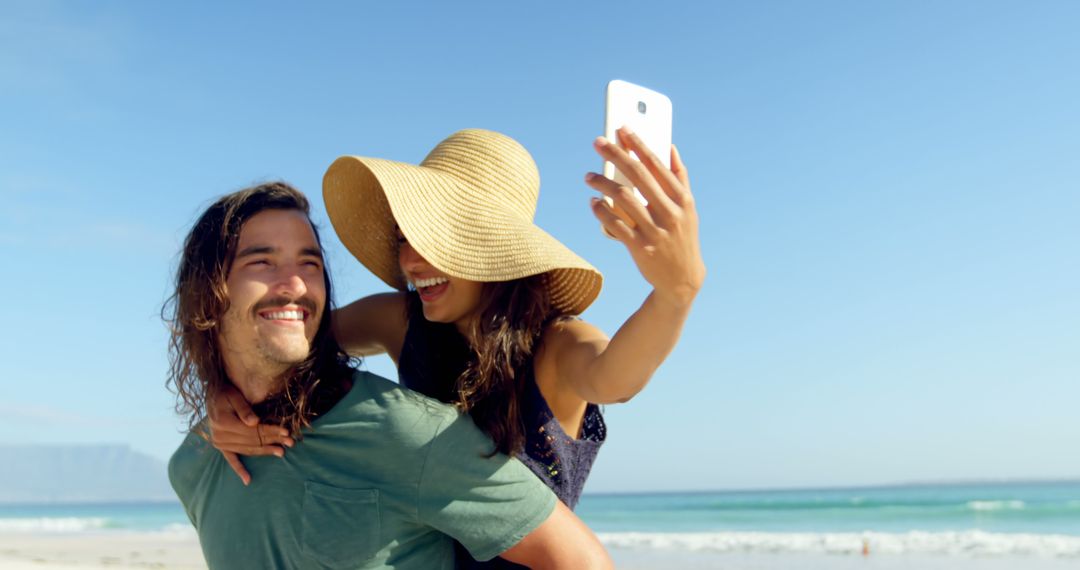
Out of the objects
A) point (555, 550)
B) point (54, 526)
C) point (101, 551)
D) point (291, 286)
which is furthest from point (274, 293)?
point (54, 526)

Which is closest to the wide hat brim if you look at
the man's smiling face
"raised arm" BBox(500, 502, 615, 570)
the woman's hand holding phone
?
the man's smiling face

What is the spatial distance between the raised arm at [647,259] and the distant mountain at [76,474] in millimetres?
105621

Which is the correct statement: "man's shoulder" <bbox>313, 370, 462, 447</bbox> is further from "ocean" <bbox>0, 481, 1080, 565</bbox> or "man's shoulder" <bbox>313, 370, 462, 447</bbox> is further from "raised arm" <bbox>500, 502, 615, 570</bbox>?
"ocean" <bbox>0, 481, 1080, 565</bbox>

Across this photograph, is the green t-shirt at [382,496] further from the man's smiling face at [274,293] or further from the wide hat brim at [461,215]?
the wide hat brim at [461,215]

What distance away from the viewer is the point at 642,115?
2.27 metres

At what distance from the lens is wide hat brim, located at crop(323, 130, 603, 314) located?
2641mm

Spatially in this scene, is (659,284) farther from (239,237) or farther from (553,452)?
(239,237)

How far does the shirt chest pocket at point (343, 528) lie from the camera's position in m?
2.19

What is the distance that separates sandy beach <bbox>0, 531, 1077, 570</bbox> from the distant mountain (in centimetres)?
8629

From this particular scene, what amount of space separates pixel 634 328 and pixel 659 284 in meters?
0.19

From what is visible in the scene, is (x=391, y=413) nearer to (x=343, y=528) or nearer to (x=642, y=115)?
(x=343, y=528)

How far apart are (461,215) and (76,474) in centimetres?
16203

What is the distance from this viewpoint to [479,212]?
2766 mm

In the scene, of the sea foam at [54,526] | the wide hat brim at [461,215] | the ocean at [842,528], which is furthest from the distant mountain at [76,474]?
the wide hat brim at [461,215]
